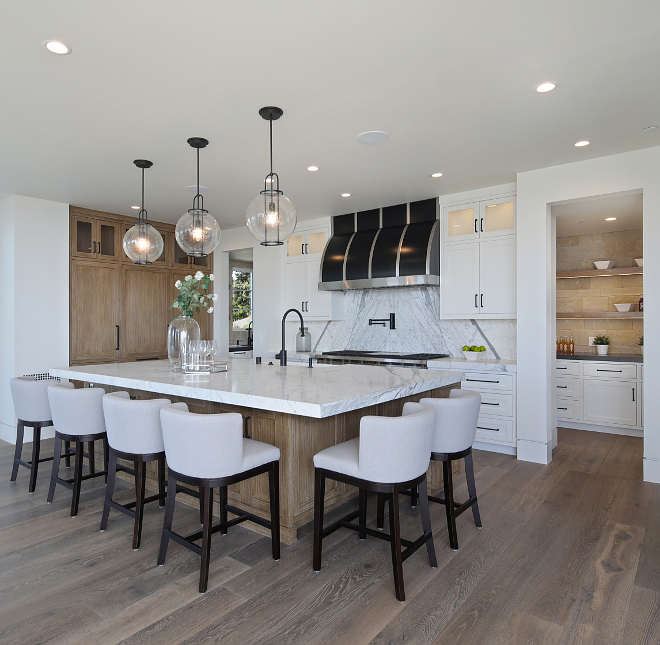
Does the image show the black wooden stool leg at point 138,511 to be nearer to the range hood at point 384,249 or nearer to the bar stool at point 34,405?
the bar stool at point 34,405

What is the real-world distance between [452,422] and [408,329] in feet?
10.5

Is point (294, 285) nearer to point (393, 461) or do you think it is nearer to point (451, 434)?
point (451, 434)

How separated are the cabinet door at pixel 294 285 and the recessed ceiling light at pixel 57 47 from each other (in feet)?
13.6

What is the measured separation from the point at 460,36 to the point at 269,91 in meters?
1.11

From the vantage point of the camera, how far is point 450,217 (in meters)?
5.10

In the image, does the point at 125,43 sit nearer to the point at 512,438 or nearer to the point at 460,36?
the point at 460,36

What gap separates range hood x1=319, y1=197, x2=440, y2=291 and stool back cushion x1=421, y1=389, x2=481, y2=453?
2630 mm

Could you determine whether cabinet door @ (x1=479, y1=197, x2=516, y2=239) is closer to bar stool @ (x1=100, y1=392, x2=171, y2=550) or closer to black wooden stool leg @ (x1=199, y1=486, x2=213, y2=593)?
bar stool @ (x1=100, y1=392, x2=171, y2=550)

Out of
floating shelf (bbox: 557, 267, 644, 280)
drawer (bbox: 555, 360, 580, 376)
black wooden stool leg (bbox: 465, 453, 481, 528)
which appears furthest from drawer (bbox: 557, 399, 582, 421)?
black wooden stool leg (bbox: 465, 453, 481, 528)

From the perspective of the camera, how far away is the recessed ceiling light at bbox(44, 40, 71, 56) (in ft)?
7.45

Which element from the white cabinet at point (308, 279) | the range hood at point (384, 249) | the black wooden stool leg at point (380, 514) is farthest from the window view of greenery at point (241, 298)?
the black wooden stool leg at point (380, 514)

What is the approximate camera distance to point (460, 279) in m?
5.00

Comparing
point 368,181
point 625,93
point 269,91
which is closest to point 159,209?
point 368,181

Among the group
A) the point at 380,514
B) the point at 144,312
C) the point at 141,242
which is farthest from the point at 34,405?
the point at 144,312
